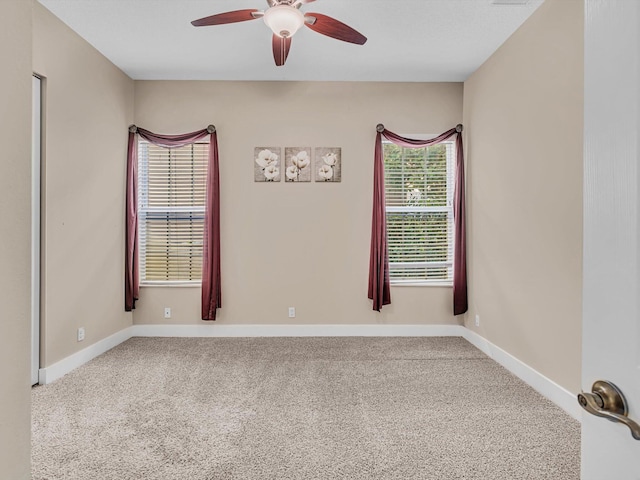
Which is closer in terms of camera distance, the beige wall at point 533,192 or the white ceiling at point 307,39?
the beige wall at point 533,192

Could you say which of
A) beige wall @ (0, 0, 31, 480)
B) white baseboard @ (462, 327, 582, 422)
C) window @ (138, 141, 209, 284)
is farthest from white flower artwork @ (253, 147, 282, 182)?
beige wall @ (0, 0, 31, 480)

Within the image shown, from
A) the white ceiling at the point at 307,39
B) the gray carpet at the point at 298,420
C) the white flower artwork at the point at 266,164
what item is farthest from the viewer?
the white flower artwork at the point at 266,164

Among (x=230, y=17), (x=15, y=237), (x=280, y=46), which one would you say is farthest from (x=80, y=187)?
(x=15, y=237)

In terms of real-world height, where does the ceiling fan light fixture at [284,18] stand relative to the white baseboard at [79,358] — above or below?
above

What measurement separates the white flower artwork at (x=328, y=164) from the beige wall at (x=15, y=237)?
363 centimetres

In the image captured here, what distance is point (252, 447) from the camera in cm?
211

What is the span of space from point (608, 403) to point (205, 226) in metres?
4.01

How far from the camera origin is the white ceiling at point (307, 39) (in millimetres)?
2906

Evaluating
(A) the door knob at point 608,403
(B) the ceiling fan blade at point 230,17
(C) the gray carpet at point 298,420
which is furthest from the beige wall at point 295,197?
(A) the door knob at point 608,403

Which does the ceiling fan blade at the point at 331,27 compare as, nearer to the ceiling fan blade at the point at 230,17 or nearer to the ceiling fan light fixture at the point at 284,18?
the ceiling fan light fixture at the point at 284,18

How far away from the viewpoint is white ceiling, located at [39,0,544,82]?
9.53ft

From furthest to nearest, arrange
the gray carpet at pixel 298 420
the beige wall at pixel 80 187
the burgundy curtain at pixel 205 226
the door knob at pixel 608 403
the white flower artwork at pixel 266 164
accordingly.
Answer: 1. the white flower artwork at pixel 266 164
2. the burgundy curtain at pixel 205 226
3. the beige wall at pixel 80 187
4. the gray carpet at pixel 298 420
5. the door knob at pixel 608 403

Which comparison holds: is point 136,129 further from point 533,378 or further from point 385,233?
point 533,378

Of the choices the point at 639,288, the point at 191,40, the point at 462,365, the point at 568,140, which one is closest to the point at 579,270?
the point at 568,140
